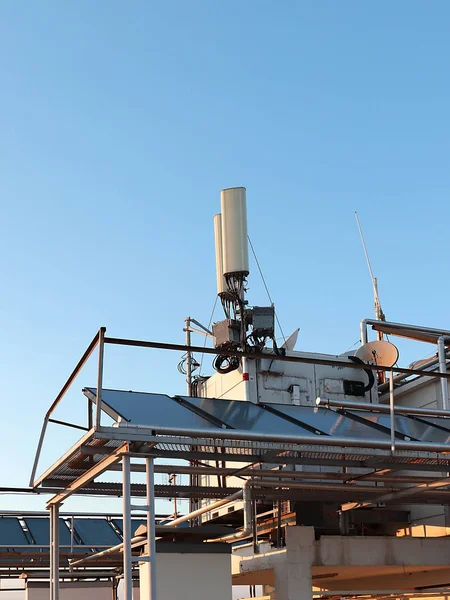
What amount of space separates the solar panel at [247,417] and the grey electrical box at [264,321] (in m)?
6.24

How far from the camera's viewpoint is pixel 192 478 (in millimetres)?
17109

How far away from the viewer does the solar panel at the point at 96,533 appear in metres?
19.4

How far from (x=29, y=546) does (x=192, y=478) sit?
13.5 ft

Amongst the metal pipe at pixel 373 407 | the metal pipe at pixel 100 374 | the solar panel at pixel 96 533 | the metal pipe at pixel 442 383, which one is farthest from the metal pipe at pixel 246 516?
the solar panel at pixel 96 533

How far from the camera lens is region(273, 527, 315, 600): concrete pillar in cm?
1449

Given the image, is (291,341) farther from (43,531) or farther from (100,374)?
(100,374)

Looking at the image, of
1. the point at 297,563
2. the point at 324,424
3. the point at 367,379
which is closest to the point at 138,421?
the point at 324,424

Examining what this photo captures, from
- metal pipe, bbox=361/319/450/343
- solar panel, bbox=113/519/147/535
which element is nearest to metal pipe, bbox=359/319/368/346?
metal pipe, bbox=361/319/450/343

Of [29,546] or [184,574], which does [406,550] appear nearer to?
[184,574]

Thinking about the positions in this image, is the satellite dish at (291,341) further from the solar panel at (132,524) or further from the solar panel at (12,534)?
the solar panel at (12,534)

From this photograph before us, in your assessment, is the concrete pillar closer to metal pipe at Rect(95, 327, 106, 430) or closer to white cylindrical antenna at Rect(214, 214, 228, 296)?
white cylindrical antenna at Rect(214, 214, 228, 296)

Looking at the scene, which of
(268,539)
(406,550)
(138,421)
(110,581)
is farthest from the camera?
(110,581)

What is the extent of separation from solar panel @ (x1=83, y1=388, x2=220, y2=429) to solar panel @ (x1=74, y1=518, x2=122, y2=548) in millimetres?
9464

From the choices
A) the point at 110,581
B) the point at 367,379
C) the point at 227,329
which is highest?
the point at 227,329
